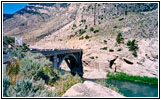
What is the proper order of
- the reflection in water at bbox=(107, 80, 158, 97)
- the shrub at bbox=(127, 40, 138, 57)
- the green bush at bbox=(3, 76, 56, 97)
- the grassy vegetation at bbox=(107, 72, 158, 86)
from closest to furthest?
Answer: the green bush at bbox=(3, 76, 56, 97) < the reflection in water at bbox=(107, 80, 158, 97) < the grassy vegetation at bbox=(107, 72, 158, 86) < the shrub at bbox=(127, 40, 138, 57)

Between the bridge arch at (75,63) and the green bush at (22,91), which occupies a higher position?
the green bush at (22,91)

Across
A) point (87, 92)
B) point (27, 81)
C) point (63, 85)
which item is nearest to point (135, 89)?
point (63, 85)

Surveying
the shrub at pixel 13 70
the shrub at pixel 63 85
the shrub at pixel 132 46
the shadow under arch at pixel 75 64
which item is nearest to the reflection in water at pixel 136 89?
the shrub at pixel 132 46

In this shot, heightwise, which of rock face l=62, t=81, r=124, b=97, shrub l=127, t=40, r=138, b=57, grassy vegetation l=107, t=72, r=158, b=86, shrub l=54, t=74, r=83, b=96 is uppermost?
shrub l=127, t=40, r=138, b=57

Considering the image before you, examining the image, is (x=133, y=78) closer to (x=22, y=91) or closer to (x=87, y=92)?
(x=87, y=92)

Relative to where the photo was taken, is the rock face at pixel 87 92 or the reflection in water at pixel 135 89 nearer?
the rock face at pixel 87 92

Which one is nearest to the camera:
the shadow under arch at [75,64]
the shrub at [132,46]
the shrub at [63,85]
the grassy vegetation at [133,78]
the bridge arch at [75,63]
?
the shrub at [63,85]

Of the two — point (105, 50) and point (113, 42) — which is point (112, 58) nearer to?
point (105, 50)

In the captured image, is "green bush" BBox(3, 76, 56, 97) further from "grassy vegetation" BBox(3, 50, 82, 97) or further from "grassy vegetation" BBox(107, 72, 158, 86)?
"grassy vegetation" BBox(107, 72, 158, 86)

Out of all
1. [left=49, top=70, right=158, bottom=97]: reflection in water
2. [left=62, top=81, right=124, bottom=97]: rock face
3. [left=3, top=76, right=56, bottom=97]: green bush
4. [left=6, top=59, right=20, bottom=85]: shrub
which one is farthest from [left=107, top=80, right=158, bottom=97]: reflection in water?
[left=3, top=76, right=56, bottom=97]: green bush

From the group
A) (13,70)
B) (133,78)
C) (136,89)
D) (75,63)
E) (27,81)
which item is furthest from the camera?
(75,63)

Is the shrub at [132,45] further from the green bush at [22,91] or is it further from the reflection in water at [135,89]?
the green bush at [22,91]

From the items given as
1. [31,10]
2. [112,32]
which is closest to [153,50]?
[112,32]

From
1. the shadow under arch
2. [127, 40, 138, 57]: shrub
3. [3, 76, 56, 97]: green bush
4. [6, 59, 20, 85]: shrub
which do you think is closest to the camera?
[3, 76, 56, 97]: green bush
